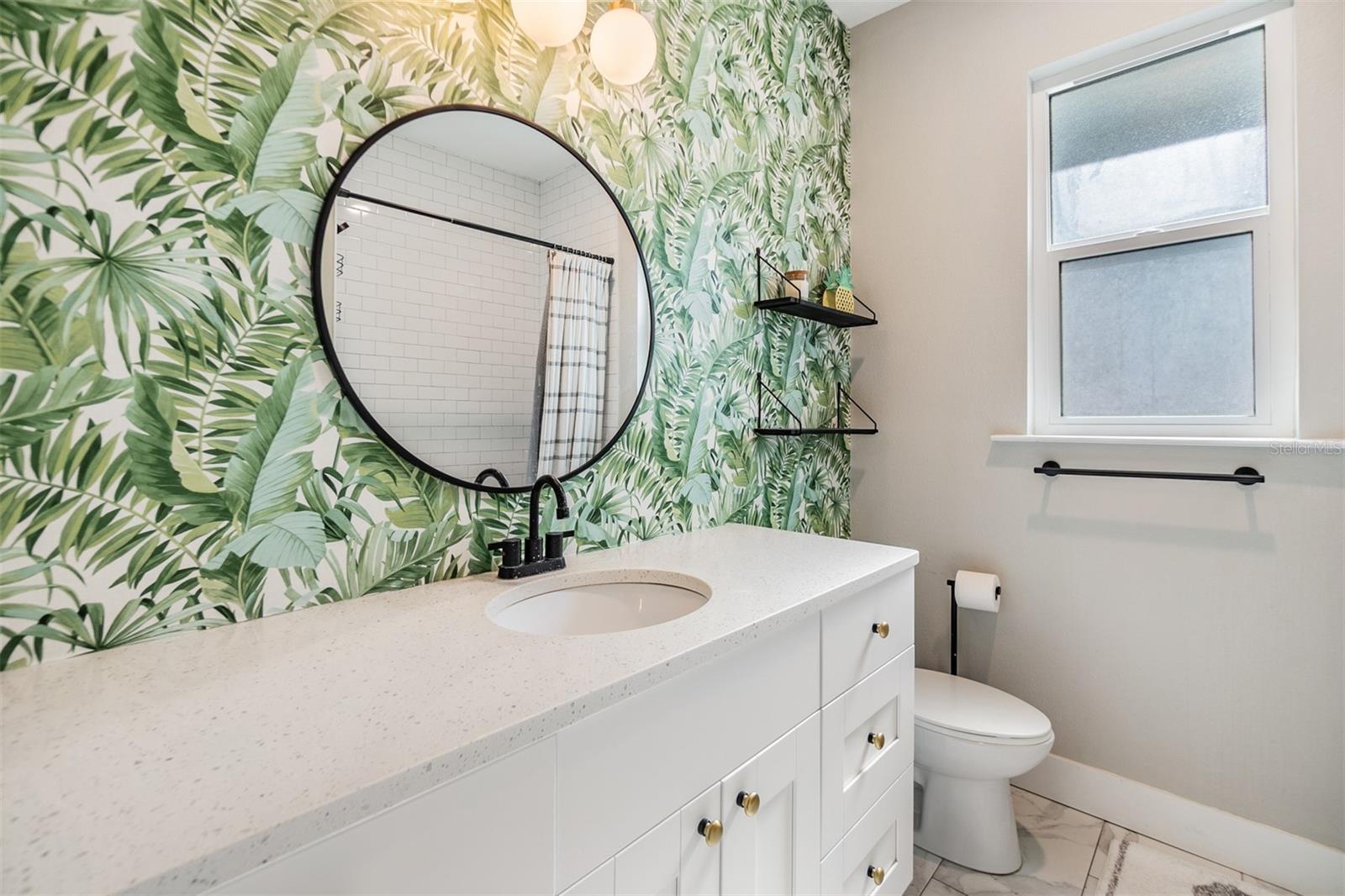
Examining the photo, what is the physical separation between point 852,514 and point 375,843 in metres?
2.09

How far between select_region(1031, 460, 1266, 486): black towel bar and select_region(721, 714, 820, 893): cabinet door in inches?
50.3

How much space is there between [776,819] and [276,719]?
2.60 feet

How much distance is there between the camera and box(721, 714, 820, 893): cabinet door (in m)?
0.92

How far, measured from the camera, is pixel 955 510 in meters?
2.10

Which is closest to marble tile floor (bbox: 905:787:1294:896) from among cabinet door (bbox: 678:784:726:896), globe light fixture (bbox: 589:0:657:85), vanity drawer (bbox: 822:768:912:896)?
vanity drawer (bbox: 822:768:912:896)

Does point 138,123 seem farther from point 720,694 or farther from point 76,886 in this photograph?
point 720,694

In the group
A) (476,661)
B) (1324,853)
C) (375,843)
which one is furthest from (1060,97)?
(375,843)

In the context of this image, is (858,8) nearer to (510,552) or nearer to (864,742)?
(510,552)

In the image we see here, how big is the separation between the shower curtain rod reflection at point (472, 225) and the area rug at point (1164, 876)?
2056mm

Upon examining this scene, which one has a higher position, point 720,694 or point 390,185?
point 390,185

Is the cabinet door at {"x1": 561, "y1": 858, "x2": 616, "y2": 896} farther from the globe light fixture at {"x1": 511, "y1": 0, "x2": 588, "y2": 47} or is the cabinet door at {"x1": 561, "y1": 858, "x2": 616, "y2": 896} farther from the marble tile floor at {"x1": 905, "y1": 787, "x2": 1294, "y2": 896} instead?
the globe light fixture at {"x1": 511, "y1": 0, "x2": 588, "y2": 47}

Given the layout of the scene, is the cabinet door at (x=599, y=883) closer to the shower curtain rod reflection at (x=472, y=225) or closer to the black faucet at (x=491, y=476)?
the black faucet at (x=491, y=476)

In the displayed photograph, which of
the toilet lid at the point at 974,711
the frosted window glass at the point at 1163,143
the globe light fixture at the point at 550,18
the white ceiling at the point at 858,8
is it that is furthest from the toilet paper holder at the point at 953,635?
the white ceiling at the point at 858,8

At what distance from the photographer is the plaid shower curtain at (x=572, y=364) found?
1.30 meters
